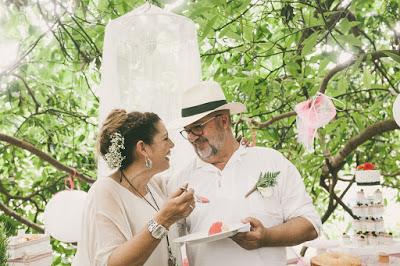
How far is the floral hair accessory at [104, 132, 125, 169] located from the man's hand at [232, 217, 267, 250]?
59 cm

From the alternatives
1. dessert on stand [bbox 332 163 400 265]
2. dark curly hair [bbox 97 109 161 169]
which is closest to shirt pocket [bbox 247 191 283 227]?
dark curly hair [bbox 97 109 161 169]

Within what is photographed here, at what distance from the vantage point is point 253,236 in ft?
6.25

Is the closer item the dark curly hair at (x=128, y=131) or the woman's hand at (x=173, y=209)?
the woman's hand at (x=173, y=209)

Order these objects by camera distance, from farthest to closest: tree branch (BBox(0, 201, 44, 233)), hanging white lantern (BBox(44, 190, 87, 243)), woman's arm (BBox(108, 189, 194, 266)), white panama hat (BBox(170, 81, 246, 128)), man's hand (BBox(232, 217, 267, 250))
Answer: tree branch (BBox(0, 201, 44, 233)) → hanging white lantern (BBox(44, 190, 87, 243)) → white panama hat (BBox(170, 81, 246, 128)) → man's hand (BBox(232, 217, 267, 250)) → woman's arm (BBox(108, 189, 194, 266))

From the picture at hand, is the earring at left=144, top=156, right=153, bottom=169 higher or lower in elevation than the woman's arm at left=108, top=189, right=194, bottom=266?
→ higher

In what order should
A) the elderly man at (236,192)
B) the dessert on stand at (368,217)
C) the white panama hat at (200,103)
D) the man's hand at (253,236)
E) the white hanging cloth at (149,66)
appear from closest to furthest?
1. the man's hand at (253,236)
2. the elderly man at (236,192)
3. the white panama hat at (200,103)
4. the white hanging cloth at (149,66)
5. the dessert on stand at (368,217)

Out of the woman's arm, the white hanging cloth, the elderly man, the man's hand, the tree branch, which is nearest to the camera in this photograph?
the woman's arm

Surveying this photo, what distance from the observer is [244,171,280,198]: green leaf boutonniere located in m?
2.11

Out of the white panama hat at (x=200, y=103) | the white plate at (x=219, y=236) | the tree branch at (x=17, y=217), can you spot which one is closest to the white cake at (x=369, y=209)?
the white panama hat at (x=200, y=103)

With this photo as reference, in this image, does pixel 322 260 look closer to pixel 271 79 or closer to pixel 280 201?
pixel 280 201

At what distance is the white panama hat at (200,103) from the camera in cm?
221

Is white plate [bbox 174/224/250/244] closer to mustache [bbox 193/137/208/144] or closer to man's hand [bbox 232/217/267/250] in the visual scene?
man's hand [bbox 232/217/267/250]

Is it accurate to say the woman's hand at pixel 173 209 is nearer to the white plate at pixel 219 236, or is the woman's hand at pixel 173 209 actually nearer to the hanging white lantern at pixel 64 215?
the white plate at pixel 219 236

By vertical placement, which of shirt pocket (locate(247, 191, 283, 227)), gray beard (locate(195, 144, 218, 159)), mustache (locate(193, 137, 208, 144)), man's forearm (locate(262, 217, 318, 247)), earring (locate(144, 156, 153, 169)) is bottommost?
man's forearm (locate(262, 217, 318, 247))
